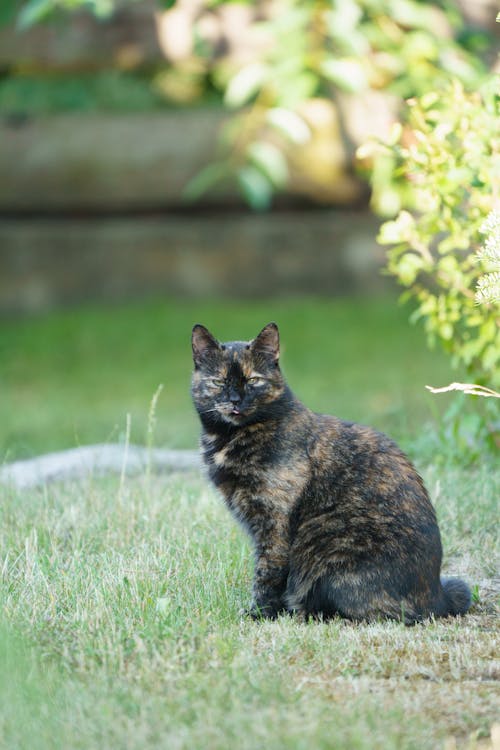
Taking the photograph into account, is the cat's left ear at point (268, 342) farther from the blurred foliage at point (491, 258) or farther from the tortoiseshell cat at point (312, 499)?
the blurred foliage at point (491, 258)

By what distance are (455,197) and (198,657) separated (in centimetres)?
241

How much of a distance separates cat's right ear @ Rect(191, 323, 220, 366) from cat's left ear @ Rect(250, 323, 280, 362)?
0.15 metres

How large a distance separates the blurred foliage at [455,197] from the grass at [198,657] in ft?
2.95

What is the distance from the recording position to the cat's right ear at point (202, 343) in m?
4.14

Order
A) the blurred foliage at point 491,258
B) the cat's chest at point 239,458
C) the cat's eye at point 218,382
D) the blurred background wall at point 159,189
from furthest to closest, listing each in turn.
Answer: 1. the blurred background wall at point 159,189
2. the cat's eye at point 218,382
3. the cat's chest at point 239,458
4. the blurred foliage at point 491,258

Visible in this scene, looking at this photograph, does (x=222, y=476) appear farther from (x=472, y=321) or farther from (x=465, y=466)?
(x=465, y=466)

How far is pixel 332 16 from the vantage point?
19.0 feet

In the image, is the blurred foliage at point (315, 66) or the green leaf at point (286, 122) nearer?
the green leaf at point (286, 122)

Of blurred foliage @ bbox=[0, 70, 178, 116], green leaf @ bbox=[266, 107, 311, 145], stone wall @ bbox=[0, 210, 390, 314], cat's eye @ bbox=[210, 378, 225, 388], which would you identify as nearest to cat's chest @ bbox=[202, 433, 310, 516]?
cat's eye @ bbox=[210, 378, 225, 388]

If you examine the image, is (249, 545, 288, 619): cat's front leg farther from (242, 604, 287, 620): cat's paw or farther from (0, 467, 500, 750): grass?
(0, 467, 500, 750): grass

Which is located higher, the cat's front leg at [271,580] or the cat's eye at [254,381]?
the cat's eye at [254,381]

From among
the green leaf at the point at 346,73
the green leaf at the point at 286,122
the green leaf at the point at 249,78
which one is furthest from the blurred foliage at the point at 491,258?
the green leaf at the point at 249,78

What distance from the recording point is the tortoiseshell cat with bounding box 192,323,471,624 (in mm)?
3721

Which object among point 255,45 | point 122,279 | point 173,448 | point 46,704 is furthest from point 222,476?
point 122,279
